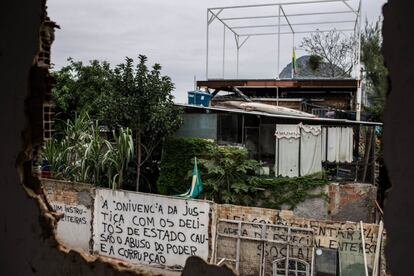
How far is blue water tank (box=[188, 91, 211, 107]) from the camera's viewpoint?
558 inches

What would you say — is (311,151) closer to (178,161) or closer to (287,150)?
(287,150)

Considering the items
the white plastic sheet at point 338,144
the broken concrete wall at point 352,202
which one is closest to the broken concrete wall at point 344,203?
the broken concrete wall at point 352,202

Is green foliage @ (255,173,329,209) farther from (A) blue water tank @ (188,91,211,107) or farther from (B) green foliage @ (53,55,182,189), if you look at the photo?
(A) blue water tank @ (188,91,211,107)

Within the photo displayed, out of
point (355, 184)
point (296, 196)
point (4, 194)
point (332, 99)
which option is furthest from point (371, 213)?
point (4, 194)

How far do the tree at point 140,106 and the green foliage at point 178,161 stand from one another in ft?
1.31

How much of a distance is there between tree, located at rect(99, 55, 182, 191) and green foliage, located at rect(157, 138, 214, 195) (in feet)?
1.31

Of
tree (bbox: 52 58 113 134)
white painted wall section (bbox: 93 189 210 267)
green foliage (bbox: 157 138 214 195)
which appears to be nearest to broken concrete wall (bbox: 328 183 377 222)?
green foliage (bbox: 157 138 214 195)

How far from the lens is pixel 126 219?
8.58m

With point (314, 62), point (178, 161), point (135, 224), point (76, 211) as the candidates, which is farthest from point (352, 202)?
point (314, 62)

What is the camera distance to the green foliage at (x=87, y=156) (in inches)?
389

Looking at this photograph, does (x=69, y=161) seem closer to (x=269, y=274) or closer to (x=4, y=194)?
(x=269, y=274)

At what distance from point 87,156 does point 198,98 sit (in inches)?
212

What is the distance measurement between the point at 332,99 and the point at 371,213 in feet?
23.2

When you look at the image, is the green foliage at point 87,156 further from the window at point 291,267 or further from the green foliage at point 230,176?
the window at point 291,267
